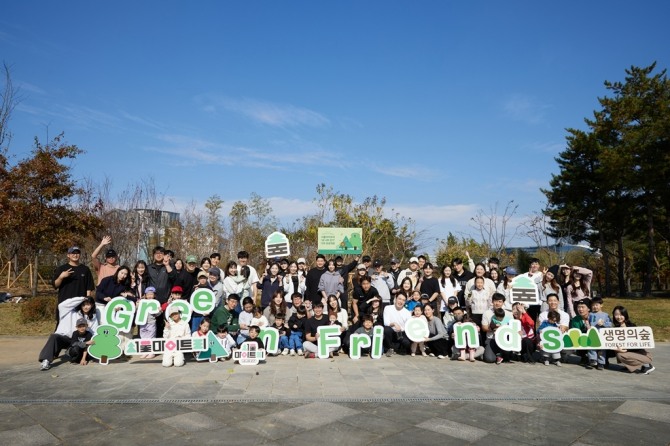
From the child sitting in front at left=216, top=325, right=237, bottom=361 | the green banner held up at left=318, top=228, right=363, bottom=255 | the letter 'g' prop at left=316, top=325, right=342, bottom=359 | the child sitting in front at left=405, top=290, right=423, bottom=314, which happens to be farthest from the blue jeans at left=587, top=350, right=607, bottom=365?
the green banner held up at left=318, top=228, right=363, bottom=255

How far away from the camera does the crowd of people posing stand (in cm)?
795

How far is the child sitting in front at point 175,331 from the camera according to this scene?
7.50m

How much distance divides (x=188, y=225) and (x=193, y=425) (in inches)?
626

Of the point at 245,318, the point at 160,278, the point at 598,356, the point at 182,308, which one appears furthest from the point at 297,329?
the point at 598,356

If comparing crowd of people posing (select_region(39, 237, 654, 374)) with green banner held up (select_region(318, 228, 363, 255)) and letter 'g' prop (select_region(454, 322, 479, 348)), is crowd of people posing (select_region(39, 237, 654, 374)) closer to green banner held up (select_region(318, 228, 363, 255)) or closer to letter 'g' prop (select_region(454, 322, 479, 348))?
letter 'g' prop (select_region(454, 322, 479, 348))

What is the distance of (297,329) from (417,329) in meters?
2.22

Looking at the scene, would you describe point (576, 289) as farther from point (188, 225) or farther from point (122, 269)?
point (188, 225)

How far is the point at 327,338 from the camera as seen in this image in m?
8.39

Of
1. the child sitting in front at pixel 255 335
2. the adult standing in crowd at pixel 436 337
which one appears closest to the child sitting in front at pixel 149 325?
the child sitting in front at pixel 255 335

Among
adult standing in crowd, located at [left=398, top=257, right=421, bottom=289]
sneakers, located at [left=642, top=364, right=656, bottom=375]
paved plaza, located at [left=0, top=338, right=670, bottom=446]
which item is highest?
adult standing in crowd, located at [left=398, top=257, right=421, bottom=289]

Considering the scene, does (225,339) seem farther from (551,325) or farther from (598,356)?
(598,356)

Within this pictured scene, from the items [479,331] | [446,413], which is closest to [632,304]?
[479,331]

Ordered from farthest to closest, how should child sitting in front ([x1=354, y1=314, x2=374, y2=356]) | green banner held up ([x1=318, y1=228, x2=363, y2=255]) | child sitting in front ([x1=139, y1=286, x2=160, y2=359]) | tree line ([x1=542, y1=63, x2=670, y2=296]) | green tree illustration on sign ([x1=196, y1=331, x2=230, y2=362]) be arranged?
tree line ([x1=542, y1=63, x2=670, y2=296]) → green banner held up ([x1=318, y1=228, x2=363, y2=255]) → child sitting in front ([x1=354, y1=314, x2=374, y2=356]) → child sitting in front ([x1=139, y1=286, x2=160, y2=359]) → green tree illustration on sign ([x1=196, y1=331, x2=230, y2=362])

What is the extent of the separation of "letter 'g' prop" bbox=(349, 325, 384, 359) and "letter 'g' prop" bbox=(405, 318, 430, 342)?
0.53m
